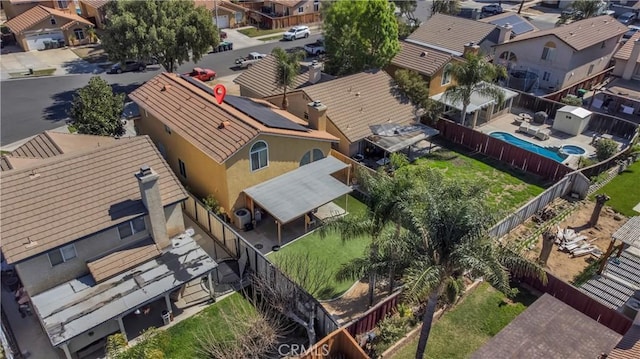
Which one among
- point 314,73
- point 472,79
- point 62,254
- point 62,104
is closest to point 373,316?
point 62,254

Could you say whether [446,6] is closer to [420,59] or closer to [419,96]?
[420,59]

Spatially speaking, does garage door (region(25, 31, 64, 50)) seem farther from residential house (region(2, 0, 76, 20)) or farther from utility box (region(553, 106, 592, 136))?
utility box (region(553, 106, 592, 136))

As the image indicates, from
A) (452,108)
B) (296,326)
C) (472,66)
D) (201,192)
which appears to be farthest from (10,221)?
(452,108)

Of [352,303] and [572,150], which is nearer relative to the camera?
[352,303]

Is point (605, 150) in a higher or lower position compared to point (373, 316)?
higher

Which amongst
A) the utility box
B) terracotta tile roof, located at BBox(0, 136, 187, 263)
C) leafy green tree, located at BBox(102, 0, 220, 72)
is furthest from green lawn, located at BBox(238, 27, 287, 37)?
terracotta tile roof, located at BBox(0, 136, 187, 263)
